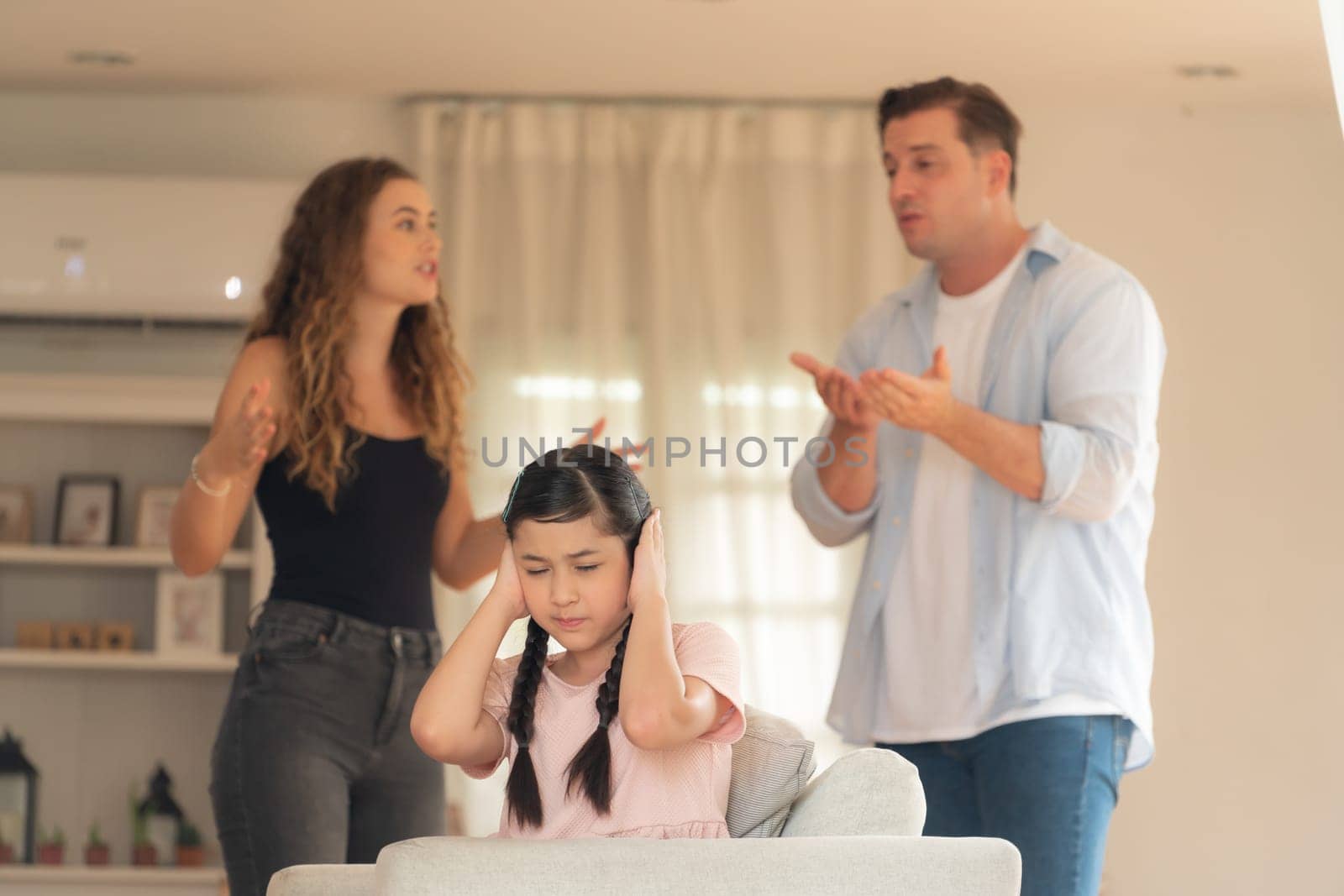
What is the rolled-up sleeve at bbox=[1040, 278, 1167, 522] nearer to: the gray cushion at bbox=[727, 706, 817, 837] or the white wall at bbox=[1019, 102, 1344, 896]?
the gray cushion at bbox=[727, 706, 817, 837]

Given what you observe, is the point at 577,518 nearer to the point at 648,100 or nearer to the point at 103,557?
the point at 103,557

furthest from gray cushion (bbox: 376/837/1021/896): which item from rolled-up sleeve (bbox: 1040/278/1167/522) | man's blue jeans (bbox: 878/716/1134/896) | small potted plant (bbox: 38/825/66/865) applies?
small potted plant (bbox: 38/825/66/865)

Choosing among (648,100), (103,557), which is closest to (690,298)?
(648,100)

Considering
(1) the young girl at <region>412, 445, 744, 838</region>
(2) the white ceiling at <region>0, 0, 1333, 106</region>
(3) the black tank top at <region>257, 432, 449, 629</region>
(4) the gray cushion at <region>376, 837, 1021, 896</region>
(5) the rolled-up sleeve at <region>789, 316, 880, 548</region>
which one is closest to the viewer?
(4) the gray cushion at <region>376, 837, 1021, 896</region>

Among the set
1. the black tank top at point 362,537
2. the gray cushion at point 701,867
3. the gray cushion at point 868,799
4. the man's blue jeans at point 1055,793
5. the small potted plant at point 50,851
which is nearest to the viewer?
the gray cushion at point 701,867

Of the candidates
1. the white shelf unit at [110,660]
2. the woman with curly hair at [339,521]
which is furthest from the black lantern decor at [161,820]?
the woman with curly hair at [339,521]

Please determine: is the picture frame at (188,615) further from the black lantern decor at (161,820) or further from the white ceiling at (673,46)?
the white ceiling at (673,46)

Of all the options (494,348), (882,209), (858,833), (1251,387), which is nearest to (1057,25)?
(882,209)

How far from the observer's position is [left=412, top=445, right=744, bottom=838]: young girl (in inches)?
62.5

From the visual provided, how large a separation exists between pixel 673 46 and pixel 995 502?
203 cm

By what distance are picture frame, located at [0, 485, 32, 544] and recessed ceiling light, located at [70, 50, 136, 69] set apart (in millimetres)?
1205

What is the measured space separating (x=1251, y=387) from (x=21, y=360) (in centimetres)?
360

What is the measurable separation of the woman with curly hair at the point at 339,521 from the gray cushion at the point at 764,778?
0.70 metres

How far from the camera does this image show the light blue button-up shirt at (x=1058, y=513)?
7.03 feet
